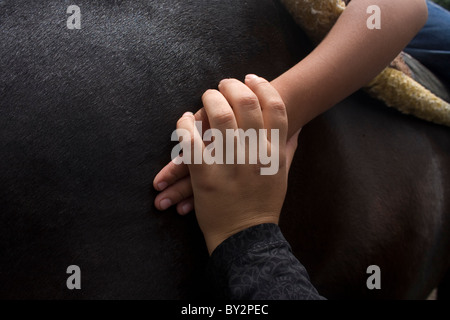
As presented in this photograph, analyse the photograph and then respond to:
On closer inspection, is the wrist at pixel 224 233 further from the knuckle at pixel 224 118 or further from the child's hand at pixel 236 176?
the knuckle at pixel 224 118

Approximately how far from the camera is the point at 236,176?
43 cm

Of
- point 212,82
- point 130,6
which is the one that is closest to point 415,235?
point 212,82

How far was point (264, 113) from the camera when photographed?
1.45 ft

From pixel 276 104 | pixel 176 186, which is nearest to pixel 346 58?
pixel 276 104

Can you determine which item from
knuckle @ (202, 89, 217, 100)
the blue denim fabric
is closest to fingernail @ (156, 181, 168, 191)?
knuckle @ (202, 89, 217, 100)

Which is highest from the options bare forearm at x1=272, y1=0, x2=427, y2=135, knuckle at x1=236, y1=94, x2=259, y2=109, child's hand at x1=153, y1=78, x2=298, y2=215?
bare forearm at x1=272, y1=0, x2=427, y2=135

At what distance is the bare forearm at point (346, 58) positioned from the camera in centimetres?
50

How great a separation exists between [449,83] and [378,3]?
44 centimetres

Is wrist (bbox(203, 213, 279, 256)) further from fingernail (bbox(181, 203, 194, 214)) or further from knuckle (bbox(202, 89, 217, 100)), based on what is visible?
knuckle (bbox(202, 89, 217, 100))

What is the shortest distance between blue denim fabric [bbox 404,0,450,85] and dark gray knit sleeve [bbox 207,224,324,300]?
64 centimetres

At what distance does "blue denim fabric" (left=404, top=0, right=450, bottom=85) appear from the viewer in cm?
87

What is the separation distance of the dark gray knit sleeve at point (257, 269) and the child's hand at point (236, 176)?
1 centimetres

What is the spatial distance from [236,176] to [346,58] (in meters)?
0.22
